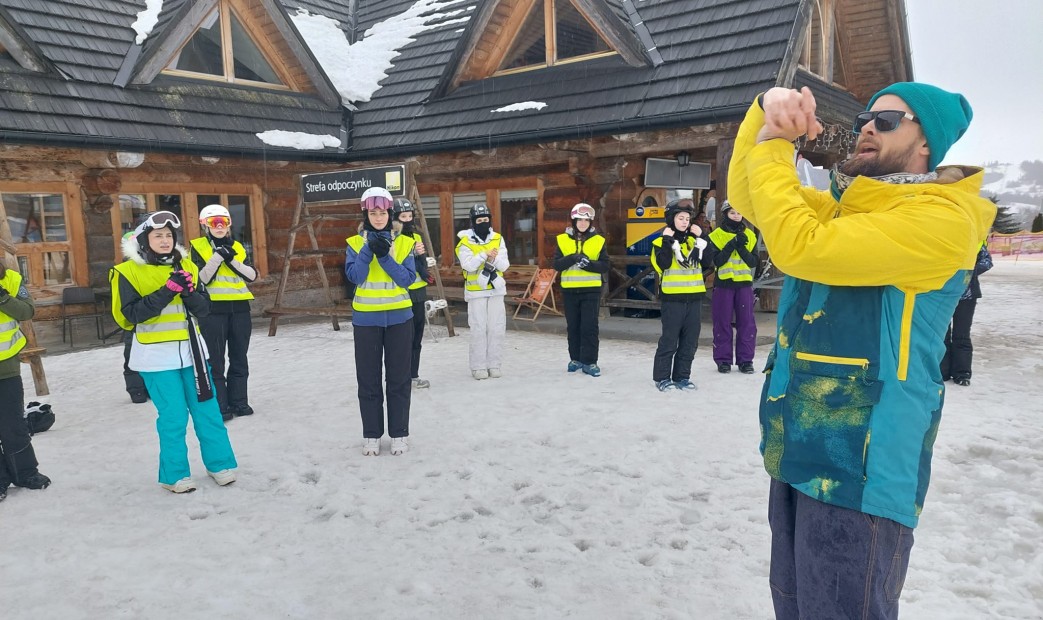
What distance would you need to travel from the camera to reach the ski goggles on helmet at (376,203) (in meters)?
4.42

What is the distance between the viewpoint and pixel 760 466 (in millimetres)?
4125

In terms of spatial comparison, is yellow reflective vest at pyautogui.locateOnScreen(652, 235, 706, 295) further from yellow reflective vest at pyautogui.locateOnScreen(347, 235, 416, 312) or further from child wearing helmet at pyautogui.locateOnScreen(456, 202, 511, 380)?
yellow reflective vest at pyautogui.locateOnScreen(347, 235, 416, 312)

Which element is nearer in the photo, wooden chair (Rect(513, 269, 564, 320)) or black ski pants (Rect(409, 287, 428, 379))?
black ski pants (Rect(409, 287, 428, 379))

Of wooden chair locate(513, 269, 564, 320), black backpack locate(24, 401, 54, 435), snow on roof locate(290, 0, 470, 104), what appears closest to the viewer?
black backpack locate(24, 401, 54, 435)

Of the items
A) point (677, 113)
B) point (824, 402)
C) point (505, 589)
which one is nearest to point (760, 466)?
point (505, 589)

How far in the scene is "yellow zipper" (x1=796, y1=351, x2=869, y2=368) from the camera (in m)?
1.58

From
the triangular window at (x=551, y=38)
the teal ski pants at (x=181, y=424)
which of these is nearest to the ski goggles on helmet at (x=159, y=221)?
the teal ski pants at (x=181, y=424)

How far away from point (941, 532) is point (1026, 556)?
1.11 feet

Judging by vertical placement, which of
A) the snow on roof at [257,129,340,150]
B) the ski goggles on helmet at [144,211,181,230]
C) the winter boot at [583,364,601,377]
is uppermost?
the snow on roof at [257,129,340,150]

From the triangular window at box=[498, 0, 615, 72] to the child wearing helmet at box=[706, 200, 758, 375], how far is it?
4634 mm

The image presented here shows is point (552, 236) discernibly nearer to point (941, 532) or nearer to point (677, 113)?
point (677, 113)

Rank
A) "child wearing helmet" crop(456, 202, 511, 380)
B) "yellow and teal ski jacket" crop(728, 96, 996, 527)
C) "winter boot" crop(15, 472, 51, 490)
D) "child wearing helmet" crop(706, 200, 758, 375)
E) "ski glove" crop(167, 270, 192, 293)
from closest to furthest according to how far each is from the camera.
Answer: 1. "yellow and teal ski jacket" crop(728, 96, 996, 527)
2. "ski glove" crop(167, 270, 192, 293)
3. "winter boot" crop(15, 472, 51, 490)
4. "child wearing helmet" crop(706, 200, 758, 375)
5. "child wearing helmet" crop(456, 202, 511, 380)

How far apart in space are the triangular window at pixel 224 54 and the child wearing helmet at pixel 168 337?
25.4 ft

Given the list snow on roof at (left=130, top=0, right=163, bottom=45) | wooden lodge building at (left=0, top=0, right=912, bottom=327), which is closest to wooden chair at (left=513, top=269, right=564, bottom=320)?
wooden lodge building at (left=0, top=0, right=912, bottom=327)
